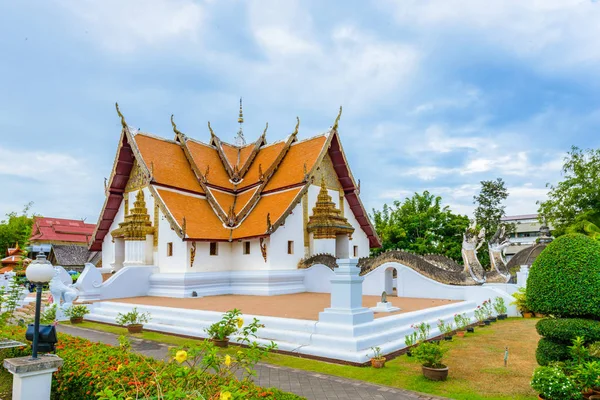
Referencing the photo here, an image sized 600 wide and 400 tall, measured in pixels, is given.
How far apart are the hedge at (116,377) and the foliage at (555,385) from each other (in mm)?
2593

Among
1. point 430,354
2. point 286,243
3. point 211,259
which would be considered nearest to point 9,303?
point 211,259

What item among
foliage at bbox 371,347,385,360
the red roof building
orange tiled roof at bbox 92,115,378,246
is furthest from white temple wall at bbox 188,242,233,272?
the red roof building

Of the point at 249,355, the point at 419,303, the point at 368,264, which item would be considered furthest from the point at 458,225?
the point at 249,355

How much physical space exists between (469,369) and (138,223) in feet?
41.1

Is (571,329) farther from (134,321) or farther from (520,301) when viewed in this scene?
(134,321)

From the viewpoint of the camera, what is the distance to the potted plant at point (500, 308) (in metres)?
10.9

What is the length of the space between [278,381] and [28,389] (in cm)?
279

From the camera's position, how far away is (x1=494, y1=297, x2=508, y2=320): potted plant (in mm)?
10898

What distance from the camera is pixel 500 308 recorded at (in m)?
11.0

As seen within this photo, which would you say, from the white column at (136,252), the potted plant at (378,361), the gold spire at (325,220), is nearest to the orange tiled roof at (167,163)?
the white column at (136,252)

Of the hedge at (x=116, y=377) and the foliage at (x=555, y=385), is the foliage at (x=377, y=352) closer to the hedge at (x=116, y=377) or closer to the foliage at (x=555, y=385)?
the foliage at (x=555, y=385)

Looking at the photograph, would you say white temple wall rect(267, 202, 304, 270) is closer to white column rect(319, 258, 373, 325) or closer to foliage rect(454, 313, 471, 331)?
foliage rect(454, 313, 471, 331)

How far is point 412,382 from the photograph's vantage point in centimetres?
540

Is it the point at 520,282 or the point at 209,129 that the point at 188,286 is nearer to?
the point at 209,129
